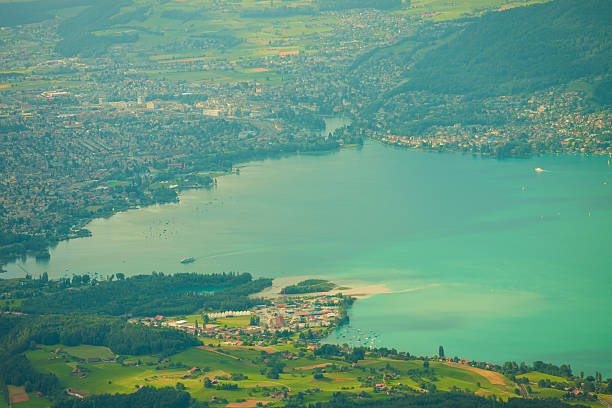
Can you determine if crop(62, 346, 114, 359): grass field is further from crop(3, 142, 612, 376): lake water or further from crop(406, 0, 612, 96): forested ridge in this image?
crop(406, 0, 612, 96): forested ridge

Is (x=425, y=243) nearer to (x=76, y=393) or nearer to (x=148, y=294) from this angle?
(x=148, y=294)

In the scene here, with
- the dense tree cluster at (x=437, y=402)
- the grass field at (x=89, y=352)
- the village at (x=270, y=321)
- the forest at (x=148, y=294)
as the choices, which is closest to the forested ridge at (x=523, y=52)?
the forest at (x=148, y=294)

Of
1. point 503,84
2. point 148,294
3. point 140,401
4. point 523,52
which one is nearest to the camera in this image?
point 140,401

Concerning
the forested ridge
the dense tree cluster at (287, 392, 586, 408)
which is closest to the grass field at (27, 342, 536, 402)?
the dense tree cluster at (287, 392, 586, 408)

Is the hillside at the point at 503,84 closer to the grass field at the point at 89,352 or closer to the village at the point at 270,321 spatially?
the village at the point at 270,321

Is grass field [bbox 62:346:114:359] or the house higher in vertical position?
grass field [bbox 62:346:114:359]

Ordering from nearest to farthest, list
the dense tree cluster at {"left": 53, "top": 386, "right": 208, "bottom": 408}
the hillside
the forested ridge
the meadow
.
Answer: the dense tree cluster at {"left": 53, "top": 386, "right": 208, "bottom": 408}
the meadow
the hillside
the forested ridge

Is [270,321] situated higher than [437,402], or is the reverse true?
[270,321]

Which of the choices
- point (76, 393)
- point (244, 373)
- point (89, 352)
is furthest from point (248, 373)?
point (89, 352)
